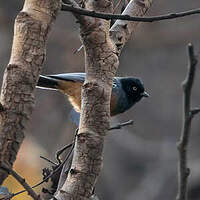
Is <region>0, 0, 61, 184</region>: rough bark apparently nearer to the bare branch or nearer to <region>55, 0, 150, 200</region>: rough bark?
the bare branch

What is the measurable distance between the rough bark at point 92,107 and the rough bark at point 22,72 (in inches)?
12.7

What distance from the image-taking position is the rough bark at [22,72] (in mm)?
1500

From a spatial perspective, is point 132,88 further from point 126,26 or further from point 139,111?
point 139,111

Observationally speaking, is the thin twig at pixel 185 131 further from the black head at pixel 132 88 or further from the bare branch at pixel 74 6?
the black head at pixel 132 88

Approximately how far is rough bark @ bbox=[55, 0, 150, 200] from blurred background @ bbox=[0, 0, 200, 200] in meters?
6.91

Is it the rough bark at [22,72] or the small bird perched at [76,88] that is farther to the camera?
the small bird perched at [76,88]

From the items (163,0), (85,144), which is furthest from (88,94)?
(163,0)

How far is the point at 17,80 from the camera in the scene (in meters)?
Answer: 1.55

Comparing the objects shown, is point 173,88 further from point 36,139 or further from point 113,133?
point 36,139

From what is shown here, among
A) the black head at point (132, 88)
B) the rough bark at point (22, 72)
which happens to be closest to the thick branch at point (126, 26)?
the rough bark at point (22, 72)

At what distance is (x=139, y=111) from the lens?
10.3m

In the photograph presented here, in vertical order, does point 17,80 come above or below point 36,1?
below

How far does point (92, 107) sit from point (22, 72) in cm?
43

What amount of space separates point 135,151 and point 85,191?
313 inches
